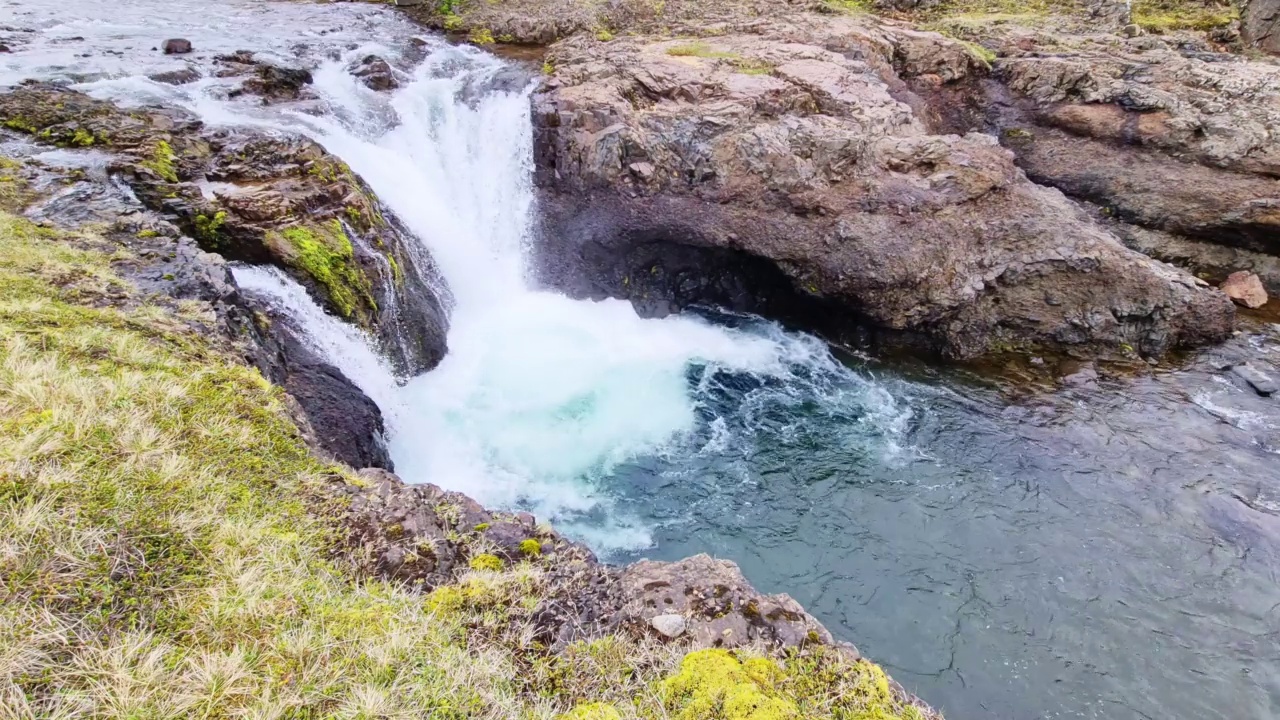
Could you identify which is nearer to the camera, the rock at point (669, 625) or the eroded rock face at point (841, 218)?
the rock at point (669, 625)

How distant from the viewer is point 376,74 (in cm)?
1638

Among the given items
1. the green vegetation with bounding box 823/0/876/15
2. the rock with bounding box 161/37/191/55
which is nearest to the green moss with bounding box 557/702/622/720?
the rock with bounding box 161/37/191/55

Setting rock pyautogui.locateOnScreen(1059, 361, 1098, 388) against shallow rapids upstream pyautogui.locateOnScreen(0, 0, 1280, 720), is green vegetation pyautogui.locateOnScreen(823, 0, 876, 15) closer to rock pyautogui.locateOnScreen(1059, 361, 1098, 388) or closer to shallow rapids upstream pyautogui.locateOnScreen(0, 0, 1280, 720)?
shallow rapids upstream pyautogui.locateOnScreen(0, 0, 1280, 720)

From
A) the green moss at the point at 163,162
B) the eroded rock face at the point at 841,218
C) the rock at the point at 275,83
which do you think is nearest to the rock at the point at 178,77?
the rock at the point at 275,83

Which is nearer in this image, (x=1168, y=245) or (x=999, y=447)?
(x=999, y=447)

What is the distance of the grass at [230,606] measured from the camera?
298cm

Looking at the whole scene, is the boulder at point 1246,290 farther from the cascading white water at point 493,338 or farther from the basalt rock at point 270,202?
the basalt rock at point 270,202

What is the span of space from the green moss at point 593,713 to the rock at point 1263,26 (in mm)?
28251

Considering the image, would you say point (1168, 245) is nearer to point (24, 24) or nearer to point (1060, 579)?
point (1060, 579)

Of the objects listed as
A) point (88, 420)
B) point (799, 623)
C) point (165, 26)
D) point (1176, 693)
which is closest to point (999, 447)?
point (1176, 693)

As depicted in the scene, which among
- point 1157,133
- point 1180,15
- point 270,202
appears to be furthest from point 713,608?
point 1180,15

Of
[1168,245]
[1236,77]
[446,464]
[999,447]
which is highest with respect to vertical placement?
[1236,77]

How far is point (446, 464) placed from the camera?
1047 centimetres

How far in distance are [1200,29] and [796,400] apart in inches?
856
